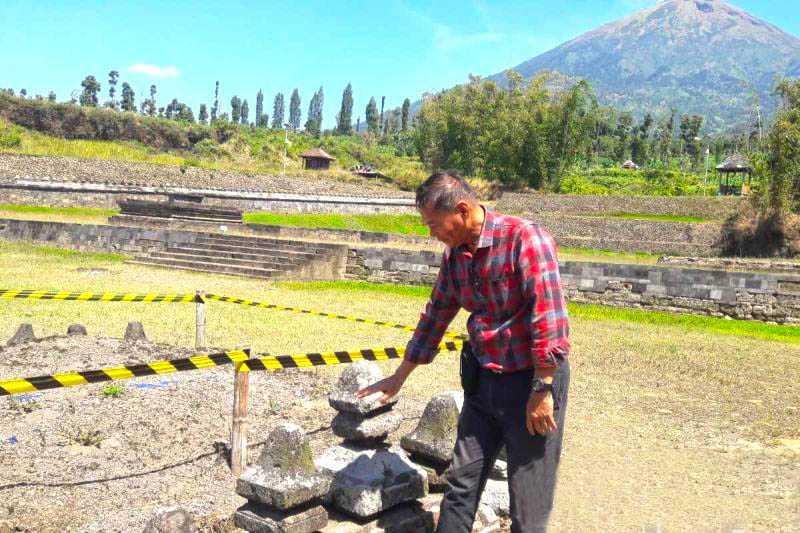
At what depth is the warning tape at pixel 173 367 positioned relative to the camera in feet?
10.8

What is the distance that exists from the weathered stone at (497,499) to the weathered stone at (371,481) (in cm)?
47

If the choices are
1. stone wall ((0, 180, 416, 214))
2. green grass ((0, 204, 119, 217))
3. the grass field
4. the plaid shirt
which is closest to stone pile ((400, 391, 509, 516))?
the grass field

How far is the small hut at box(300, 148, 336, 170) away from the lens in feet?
203

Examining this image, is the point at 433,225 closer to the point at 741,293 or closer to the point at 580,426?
the point at 580,426

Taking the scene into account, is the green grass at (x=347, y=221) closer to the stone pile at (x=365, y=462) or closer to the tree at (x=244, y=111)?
the stone pile at (x=365, y=462)

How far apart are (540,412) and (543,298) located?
391 millimetres

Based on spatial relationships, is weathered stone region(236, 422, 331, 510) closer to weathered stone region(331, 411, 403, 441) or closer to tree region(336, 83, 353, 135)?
weathered stone region(331, 411, 403, 441)

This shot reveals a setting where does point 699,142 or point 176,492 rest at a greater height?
point 699,142

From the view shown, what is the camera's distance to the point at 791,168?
29062 mm

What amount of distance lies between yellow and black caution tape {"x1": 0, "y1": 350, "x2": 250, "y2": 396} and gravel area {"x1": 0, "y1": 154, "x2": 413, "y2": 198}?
28778 mm

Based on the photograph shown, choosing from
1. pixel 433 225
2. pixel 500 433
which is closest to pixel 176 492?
pixel 500 433

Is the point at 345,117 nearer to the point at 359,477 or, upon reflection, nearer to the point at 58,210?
the point at 58,210

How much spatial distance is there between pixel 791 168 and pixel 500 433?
30979 millimetres

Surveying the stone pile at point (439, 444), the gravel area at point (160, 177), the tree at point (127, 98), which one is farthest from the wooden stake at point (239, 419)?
the tree at point (127, 98)
